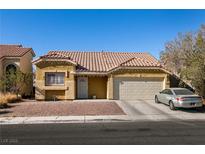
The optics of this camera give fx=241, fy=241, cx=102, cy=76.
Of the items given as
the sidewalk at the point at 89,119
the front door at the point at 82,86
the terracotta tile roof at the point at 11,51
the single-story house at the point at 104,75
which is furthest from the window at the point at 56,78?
the sidewalk at the point at 89,119

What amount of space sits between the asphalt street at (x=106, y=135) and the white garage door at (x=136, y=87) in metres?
10.7

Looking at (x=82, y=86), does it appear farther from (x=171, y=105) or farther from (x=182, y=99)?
(x=182, y=99)

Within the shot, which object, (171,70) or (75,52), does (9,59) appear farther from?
(171,70)

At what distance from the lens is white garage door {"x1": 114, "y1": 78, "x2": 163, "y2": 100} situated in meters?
22.5

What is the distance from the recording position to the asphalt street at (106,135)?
852 cm

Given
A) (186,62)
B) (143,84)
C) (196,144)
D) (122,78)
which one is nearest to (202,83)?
(186,62)

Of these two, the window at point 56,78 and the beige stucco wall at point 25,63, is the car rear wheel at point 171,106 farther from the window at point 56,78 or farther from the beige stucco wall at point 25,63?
the beige stucco wall at point 25,63

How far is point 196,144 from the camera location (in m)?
8.13

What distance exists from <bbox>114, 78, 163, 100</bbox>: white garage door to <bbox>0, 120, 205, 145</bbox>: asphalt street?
10733mm

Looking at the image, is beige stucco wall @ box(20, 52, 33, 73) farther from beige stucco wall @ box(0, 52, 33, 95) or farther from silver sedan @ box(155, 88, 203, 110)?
silver sedan @ box(155, 88, 203, 110)

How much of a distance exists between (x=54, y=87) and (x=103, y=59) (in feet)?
22.2

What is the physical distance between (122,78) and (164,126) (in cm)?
1127

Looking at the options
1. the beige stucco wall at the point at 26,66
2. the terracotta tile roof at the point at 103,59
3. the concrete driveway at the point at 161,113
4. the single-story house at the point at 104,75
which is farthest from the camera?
the beige stucco wall at the point at 26,66

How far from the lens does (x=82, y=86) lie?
23.7 meters
